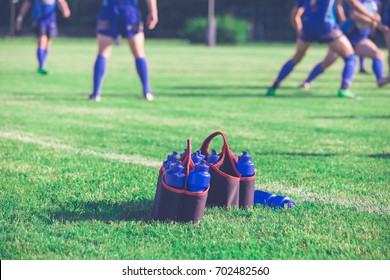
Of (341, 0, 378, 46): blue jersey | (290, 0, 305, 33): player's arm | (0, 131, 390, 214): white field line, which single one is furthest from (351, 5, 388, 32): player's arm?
(0, 131, 390, 214): white field line

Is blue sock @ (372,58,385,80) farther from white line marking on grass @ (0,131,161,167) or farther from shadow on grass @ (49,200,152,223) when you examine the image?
shadow on grass @ (49,200,152,223)

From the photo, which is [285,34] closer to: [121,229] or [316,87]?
[316,87]

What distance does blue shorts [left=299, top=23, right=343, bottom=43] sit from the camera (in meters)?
11.8

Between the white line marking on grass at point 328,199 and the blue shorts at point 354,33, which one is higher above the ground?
the blue shorts at point 354,33

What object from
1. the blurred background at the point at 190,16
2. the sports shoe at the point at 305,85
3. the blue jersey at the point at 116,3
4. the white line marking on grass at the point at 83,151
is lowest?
the blurred background at the point at 190,16

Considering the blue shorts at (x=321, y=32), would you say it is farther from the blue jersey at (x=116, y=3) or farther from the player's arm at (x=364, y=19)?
the blue jersey at (x=116, y=3)

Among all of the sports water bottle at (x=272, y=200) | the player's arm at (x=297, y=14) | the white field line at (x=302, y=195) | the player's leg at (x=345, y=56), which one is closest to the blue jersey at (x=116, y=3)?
the player's arm at (x=297, y=14)

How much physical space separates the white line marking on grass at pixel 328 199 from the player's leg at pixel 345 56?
7194 mm

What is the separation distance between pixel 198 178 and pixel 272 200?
0.76 m

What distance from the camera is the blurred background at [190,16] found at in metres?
69.2

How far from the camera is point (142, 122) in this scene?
Result: 9086 millimetres

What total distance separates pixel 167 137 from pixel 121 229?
147 inches

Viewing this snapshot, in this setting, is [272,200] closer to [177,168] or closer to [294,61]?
[177,168]

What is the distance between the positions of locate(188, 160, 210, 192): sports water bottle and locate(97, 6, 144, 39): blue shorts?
24.6ft
